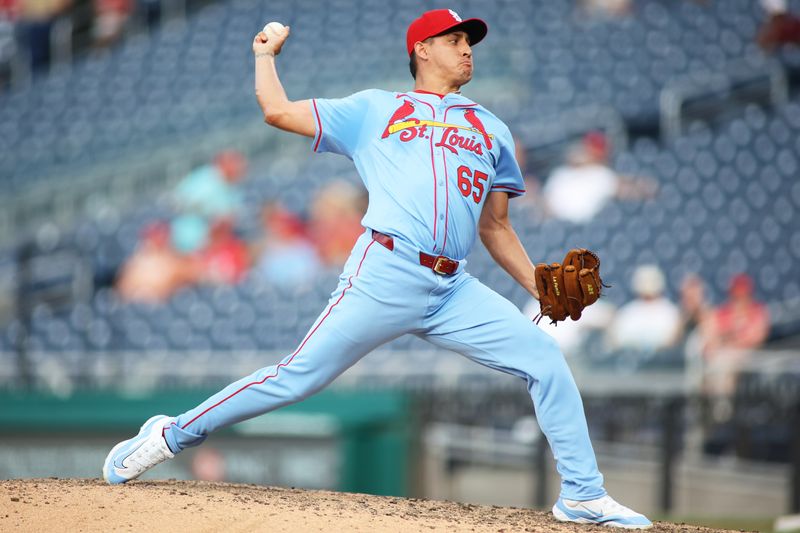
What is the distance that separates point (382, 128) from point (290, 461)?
297 cm

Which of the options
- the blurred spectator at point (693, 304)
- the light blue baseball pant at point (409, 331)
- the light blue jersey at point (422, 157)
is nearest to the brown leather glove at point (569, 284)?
the light blue baseball pant at point (409, 331)

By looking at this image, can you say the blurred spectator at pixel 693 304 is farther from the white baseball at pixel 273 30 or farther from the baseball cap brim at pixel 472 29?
the white baseball at pixel 273 30

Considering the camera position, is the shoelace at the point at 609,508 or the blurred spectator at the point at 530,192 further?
the blurred spectator at the point at 530,192

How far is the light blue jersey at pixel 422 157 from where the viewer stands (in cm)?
277

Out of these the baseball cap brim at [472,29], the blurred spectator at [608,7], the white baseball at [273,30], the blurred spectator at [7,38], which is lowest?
the white baseball at [273,30]

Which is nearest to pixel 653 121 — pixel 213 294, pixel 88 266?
pixel 213 294

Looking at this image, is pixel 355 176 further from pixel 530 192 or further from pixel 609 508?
pixel 609 508

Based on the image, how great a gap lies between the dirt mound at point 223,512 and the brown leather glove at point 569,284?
583 mm

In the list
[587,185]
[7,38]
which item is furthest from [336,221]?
[7,38]

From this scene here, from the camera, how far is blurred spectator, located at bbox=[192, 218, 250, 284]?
991 cm

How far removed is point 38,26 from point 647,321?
6.82 meters

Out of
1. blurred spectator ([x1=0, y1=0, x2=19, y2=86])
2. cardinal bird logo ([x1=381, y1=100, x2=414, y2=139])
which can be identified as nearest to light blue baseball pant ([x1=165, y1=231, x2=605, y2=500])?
cardinal bird logo ([x1=381, y1=100, x2=414, y2=139])

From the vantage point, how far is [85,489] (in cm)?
283

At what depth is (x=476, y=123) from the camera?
2.91 meters
